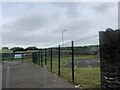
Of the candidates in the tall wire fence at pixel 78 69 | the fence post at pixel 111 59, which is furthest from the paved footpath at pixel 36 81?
the fence post at pixel 111 59

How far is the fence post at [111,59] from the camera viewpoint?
21.8 ft

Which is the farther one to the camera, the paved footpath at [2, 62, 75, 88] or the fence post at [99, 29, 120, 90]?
the paved footpath at [2, 62, 75, 88]

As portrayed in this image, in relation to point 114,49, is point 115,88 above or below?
below

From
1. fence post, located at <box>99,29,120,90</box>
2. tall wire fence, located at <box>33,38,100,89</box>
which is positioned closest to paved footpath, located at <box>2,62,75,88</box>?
tall wire fence, located at <box>33,38,100,89</box>

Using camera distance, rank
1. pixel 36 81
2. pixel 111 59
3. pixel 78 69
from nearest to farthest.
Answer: pixel 111 59
pixel 36 81
pixel 78 69

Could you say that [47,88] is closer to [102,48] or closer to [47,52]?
[102,48]

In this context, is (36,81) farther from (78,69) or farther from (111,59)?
(78,69)

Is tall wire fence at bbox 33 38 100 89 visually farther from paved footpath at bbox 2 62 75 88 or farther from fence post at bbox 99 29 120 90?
fence post at bbox 99 29 120 90

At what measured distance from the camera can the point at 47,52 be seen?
26.0 m


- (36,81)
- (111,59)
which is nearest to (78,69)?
(36,81)

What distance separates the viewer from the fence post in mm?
6652

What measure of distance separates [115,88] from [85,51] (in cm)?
839

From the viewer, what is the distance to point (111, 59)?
677cm

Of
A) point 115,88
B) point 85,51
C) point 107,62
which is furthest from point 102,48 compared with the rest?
point 85,51
